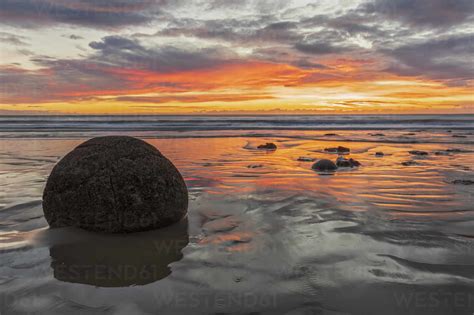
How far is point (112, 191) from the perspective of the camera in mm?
4125

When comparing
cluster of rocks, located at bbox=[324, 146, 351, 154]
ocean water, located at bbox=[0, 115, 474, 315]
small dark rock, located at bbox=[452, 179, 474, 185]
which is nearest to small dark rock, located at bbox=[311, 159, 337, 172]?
ocean water, located at bbox=[0, 115, 474, 315]

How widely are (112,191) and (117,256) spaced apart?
803mm

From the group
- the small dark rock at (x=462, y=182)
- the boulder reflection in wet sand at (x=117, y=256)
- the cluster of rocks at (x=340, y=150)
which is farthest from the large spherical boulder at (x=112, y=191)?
the cluster of rocks at (x=340, y=150)

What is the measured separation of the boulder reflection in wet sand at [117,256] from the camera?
319 centimetres

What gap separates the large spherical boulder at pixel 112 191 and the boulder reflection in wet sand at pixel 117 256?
15 cm

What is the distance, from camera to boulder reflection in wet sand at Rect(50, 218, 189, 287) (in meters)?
3.19

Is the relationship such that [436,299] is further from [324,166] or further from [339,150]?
[339,150]

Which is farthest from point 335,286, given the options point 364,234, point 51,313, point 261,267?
point 51,313

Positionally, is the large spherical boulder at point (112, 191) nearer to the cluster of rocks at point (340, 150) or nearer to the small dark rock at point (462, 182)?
the small dark rock at point (462, 182)

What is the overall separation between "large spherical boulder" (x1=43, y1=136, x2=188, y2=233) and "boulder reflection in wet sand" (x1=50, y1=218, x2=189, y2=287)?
148mm

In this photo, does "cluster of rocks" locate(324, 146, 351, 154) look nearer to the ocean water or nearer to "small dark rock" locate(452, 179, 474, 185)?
"small dark rock" locate(452, 179, 474, 185)

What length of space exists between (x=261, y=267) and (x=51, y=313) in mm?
1719

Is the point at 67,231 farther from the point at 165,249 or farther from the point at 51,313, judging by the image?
the point at 51,313

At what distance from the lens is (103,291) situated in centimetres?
294
